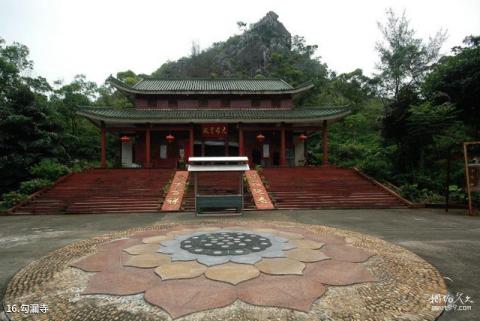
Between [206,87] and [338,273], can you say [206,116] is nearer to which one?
[206,87]

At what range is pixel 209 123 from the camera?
21000mm

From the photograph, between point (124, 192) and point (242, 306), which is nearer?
point (242, 306)

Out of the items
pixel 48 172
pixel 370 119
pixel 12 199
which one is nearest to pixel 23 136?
pixel 48 172

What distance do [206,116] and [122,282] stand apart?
686 inches

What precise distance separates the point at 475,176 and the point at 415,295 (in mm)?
9224

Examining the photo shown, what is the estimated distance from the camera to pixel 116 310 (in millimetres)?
3072

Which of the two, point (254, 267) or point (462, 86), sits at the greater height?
point (462, 86)

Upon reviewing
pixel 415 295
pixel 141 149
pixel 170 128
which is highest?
pixel 170 128

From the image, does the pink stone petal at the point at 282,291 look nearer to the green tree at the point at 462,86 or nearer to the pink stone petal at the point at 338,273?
the pink stone petal at the point at 338,273

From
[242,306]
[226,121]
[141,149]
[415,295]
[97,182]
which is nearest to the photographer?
[242,306]

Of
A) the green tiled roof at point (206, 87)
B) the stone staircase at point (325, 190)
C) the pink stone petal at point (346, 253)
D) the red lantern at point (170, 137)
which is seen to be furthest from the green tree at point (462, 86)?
the red lantern at point (170, 137)

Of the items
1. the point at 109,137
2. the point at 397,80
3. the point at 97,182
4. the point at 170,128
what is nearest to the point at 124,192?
the point at 97,182

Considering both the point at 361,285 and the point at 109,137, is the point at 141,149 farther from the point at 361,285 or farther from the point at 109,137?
the point at 361,285

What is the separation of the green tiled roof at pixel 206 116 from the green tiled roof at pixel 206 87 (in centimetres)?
198
